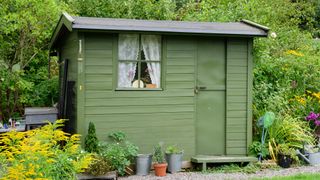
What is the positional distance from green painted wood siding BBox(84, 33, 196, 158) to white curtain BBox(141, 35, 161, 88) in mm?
104

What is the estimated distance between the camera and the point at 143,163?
7477 millimetres

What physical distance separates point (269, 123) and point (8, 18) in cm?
543

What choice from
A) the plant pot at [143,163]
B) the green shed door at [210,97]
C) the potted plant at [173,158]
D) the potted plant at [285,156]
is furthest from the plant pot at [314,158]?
the plant pot at [143,163]

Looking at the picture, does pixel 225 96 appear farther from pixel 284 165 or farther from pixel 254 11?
pixel 254 11

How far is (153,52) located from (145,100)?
841 millimetres

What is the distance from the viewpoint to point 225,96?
324 inches

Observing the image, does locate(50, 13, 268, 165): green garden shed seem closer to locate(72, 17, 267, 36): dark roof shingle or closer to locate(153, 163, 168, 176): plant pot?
locate(72, 17, 267, 36): dark roof shingle

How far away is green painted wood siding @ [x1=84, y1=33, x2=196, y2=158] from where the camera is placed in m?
7.47

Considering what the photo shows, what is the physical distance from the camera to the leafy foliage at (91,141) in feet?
23.5

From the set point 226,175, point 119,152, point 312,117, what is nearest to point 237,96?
point 226,175

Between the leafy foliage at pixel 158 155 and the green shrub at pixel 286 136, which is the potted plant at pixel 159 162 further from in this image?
the green shrub at pixel 286 136

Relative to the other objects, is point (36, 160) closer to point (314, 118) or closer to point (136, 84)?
point (136, 84)

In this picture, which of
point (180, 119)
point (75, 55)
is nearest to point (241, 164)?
point (180, 119)

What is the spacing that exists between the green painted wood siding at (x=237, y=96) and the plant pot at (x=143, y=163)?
163cm
